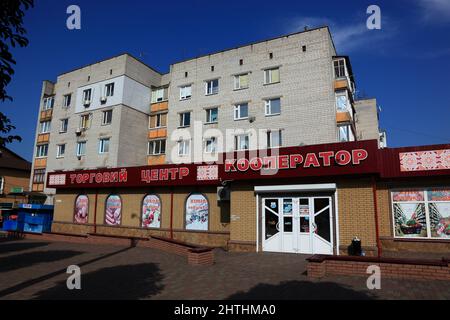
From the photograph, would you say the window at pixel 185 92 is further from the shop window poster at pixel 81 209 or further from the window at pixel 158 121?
the shop window poster at pixel 81 209

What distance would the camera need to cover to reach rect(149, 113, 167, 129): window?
109 feet

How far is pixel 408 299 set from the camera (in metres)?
6.56

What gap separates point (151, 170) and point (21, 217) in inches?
505

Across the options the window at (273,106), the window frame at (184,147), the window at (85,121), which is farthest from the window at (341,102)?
the window at (85,121)

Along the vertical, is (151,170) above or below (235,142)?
below

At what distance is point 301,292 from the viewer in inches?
289

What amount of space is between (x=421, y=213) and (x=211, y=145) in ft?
60.8

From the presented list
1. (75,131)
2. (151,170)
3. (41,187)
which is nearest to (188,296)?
(151,170)

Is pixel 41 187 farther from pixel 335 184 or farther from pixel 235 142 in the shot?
pixel 335 184

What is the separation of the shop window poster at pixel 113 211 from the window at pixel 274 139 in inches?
489

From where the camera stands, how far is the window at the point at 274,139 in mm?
26156

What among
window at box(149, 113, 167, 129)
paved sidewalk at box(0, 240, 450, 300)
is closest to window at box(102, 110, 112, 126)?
window at box(149, 113, 167, 129)

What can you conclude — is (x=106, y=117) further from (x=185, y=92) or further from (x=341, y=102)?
(x=341, y=102)

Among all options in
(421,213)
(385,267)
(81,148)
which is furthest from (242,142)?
(385,267)
